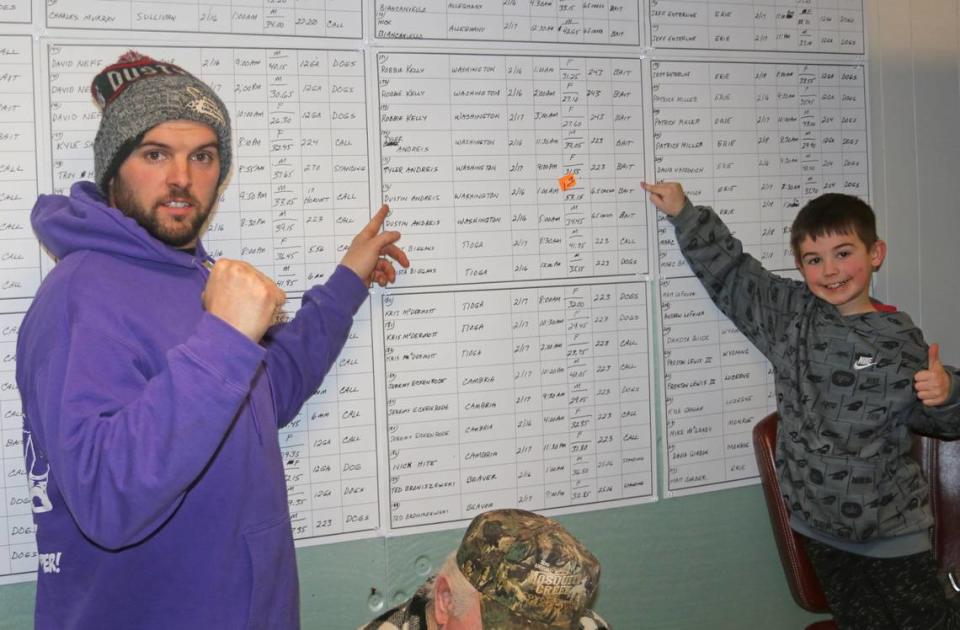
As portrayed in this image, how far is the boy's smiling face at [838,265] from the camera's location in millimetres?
2170

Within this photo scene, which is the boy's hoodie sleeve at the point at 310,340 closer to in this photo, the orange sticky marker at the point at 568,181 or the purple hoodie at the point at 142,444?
the purple hoodie at the point at 142,444

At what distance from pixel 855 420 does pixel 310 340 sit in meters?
1.33

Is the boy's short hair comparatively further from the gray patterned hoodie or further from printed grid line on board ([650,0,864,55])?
printed grid line on board ([650,0,864,55])

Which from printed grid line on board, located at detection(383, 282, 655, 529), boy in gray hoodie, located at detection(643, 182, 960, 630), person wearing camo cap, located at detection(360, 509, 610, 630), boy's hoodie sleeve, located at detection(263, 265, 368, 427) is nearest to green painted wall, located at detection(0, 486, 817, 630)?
printed grid line on board, located at detection(383, 282, 655, 529)

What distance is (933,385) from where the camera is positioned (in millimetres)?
2049

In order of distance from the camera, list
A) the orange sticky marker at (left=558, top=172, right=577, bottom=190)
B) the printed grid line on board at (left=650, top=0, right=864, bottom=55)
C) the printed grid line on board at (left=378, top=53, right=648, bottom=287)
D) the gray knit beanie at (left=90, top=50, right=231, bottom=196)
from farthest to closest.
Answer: the printed grid line on board at (left=650, top=0, right=864, bottom=55)
the orange sticky marker at (left=558, top=172, right=577, bottom=190)
the printed grid line on board at (left=378, top=53, right=648, bottom=287)
the gray knit beanie at (left=90, top=50, right=231, bottom=196)

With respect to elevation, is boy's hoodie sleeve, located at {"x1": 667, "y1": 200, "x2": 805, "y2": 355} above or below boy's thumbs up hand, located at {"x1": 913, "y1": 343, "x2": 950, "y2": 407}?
above

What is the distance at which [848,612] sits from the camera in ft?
6.99

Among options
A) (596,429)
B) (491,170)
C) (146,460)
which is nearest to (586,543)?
(596,429)

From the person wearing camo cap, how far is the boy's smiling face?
118 cm

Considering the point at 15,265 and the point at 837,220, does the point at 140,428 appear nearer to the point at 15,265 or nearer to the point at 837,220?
the point at 15,265

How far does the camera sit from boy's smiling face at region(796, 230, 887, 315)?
7.12 ft

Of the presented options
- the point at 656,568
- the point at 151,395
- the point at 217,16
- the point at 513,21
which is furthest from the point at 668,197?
the point at 151,395

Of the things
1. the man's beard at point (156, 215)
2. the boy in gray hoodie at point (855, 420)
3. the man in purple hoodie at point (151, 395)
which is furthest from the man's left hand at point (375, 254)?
the boy in gray hoodie at point (855, 420)
